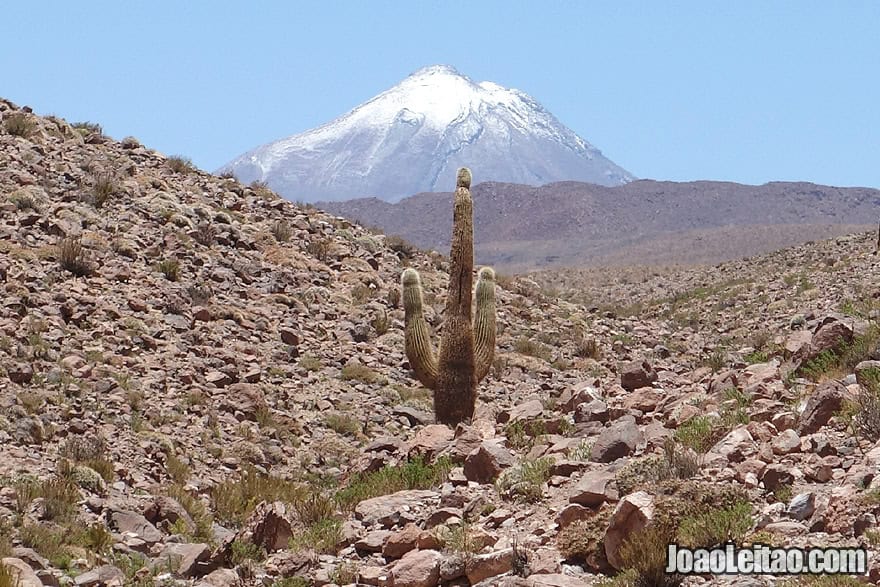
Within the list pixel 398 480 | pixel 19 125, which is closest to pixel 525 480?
pixel 398 480

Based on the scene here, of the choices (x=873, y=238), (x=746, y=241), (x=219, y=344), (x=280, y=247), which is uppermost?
(x=746, y=241)

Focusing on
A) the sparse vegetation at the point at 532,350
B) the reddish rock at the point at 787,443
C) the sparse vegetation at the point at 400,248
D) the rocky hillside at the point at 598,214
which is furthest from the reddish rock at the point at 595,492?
the rocky hillside at the point at 598,214

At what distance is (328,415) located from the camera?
15742 mm

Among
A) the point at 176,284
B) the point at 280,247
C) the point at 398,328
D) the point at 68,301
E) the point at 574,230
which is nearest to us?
the point at 68,301

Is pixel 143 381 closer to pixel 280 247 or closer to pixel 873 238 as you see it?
pixel 280 247

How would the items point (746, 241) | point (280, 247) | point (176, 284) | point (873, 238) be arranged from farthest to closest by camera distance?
1. point (746, 241)
2. point (873, 238)
3. point (280, 247)
4. point (176, 284)

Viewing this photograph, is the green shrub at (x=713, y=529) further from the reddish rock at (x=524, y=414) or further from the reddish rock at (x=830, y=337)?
the reddish rock at (x=524, y=414)

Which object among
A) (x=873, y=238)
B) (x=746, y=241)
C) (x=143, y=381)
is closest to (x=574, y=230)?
(x=746, y=241)

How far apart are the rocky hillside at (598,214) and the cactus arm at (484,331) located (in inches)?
3601

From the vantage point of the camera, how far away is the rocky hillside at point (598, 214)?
118 metres

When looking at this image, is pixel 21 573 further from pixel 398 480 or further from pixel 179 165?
pixel 179 165

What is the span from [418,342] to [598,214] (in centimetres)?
12061

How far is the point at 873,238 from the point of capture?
3681cm

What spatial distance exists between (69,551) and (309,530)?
208 centimetres
